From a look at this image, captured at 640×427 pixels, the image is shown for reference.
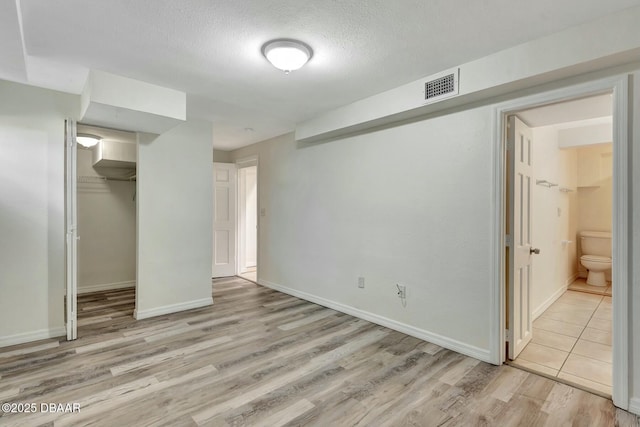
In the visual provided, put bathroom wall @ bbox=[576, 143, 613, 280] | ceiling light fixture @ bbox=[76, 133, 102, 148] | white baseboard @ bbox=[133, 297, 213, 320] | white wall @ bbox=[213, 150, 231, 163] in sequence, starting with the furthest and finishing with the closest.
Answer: white wall @ bbox=[213, 150, 231, 163] → bathroom wall @ bbox=[576, 143, 613, 280] → ceiling light fixture @ bbox=[76, 133, 102, 148] → white baseboard @ bbox=[133, 297, 213, 320]

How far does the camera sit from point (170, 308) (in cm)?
385

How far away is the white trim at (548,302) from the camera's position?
12.4ft

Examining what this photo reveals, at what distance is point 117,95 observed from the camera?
274cm

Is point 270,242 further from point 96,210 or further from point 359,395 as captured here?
point 359,395

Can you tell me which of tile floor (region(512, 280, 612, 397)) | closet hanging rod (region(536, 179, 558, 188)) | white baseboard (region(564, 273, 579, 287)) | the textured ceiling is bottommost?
tile floor (region(512, 280, 612, 397))

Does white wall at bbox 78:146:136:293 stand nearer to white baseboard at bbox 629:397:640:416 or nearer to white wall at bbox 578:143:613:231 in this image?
white baseboard at bbox 629:397:640:416

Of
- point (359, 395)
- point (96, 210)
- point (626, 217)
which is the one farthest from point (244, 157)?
point (626, 217)

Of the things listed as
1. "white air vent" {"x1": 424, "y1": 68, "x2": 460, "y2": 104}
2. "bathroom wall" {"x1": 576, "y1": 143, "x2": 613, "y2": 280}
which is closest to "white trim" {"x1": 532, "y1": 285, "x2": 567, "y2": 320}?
"bathroom wall" {"x1": 576, "y1": 143, "x2": 613, "y2": 280}

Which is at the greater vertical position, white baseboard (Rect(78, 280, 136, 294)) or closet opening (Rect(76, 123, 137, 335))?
closet opening (Rect(76, 123, 137, 335))

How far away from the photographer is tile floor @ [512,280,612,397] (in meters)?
2.42

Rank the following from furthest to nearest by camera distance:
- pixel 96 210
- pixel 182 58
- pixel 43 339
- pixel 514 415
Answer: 1. pixel 96 210
2. pixel 43 339
3. pixel 182 58
4. pixel 514 415

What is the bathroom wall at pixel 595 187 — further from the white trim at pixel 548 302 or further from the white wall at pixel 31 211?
the white wall at pixel 31 211

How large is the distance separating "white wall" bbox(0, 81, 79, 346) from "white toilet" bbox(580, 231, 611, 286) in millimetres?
7352

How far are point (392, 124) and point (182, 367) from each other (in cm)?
307
